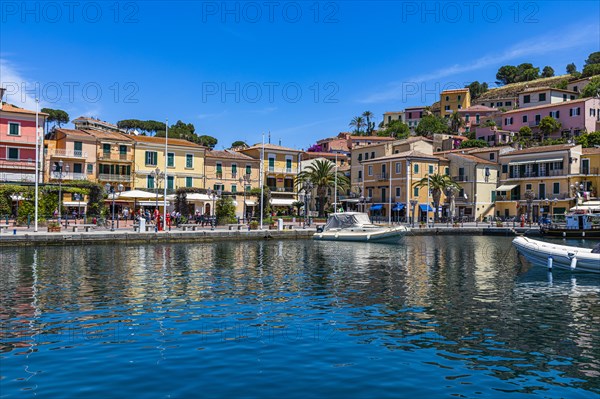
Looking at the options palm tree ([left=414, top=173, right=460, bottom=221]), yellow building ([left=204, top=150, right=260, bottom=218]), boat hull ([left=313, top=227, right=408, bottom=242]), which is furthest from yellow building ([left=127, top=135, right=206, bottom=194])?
palm tree ([left=414, top=173, right=460, bottom=221])

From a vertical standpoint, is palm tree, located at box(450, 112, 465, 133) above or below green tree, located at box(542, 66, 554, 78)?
below

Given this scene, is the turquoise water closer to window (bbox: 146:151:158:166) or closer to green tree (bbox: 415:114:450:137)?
window (bbox: 146:151:158:166)

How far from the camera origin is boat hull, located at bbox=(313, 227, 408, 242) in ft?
145

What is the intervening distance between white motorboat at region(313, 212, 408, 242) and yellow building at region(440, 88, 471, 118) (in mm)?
99812

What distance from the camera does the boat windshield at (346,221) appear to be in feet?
154

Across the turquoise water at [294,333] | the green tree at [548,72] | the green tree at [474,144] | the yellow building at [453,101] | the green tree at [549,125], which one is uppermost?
the green tree at [548,72]

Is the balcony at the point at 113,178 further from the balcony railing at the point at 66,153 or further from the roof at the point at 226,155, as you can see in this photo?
the roof at the point at 226,155

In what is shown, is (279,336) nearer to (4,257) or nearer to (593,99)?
(4,257)

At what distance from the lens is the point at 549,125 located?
3632 inches

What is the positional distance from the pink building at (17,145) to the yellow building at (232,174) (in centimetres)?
2067

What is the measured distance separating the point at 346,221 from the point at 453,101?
10487 cm

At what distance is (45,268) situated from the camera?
24953 millimetres

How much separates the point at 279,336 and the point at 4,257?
2270 centimetres

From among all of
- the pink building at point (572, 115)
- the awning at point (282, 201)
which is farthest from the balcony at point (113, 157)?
the pink building at point (572, 115)
